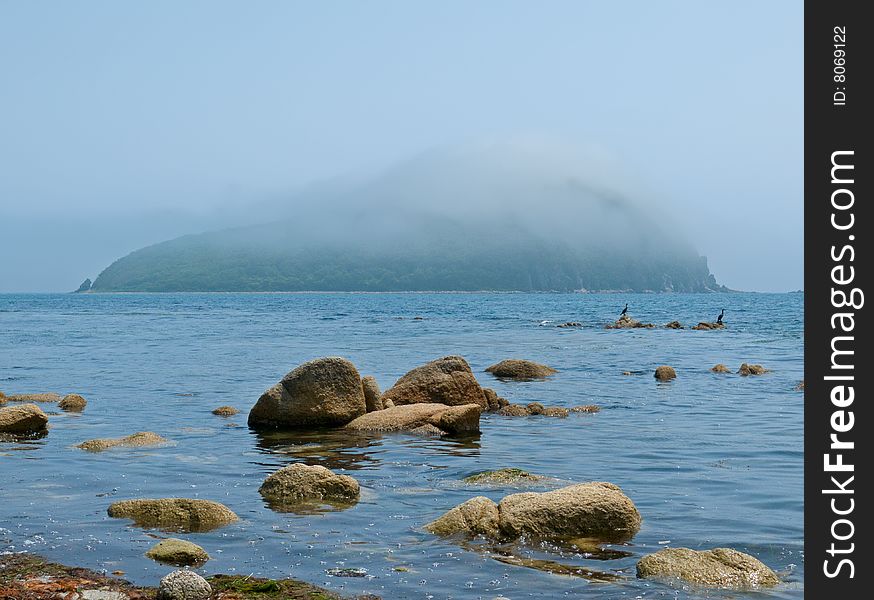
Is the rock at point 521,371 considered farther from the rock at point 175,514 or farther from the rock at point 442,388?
the rock at point 175,514

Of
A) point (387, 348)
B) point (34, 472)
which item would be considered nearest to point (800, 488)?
point (34, 472)

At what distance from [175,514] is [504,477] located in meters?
4.81

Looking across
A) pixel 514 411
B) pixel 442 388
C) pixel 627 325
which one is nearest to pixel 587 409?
pixel 514 411

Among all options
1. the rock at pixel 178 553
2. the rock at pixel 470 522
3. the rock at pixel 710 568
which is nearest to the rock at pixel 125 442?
the rock at pixel 178 553

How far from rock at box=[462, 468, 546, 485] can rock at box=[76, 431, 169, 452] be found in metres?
6.34

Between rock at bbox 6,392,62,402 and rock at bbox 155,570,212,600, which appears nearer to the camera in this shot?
rock at bbox 155,570,212,600

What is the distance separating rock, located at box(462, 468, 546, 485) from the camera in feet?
42.7

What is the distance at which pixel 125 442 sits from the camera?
16156mm

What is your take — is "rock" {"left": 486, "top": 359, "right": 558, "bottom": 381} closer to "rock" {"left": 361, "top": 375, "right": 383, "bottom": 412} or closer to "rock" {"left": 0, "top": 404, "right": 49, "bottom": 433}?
"rock" {"left": 361, "top": 375, "right": 383, "bottom": 412}

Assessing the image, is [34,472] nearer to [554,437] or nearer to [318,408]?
[318,408]

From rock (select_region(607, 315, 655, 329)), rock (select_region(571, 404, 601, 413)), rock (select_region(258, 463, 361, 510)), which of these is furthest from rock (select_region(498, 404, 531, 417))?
rock (select_region(607, 315, 655, 329))

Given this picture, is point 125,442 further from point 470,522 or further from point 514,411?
point 514,411

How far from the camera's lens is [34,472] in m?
13.7
